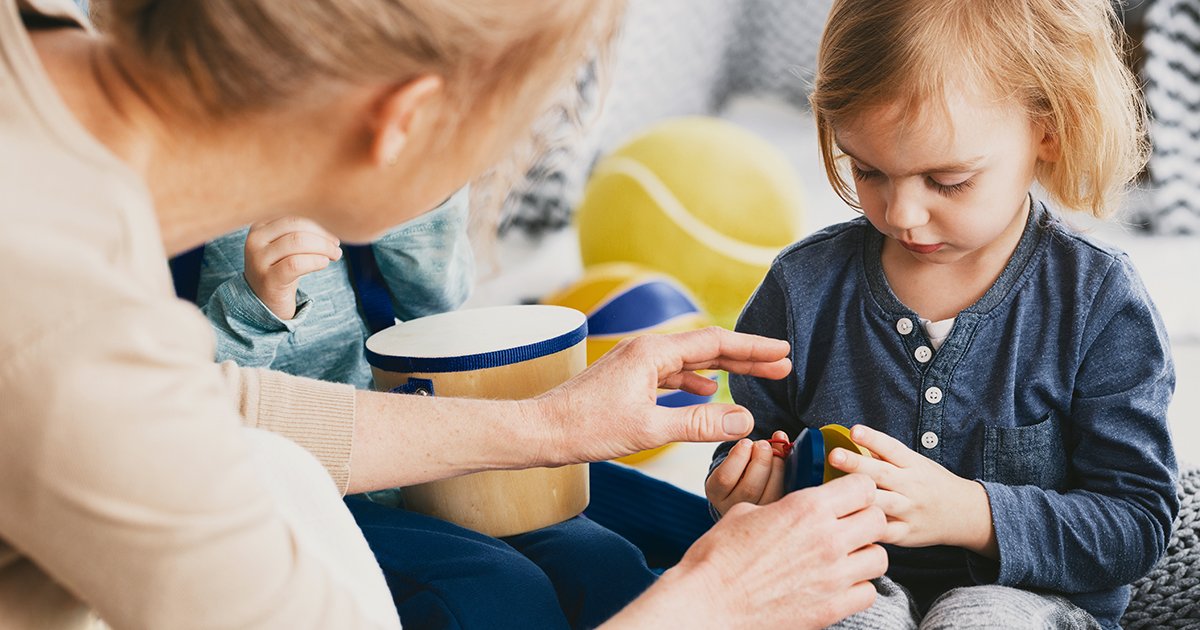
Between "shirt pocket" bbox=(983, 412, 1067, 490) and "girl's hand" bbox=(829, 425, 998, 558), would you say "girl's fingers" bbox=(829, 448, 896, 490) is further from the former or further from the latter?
"shirt pocket" bbox=(983, 412, 1067, 490)

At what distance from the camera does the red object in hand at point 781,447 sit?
3.38ft

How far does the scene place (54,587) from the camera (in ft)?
2.29

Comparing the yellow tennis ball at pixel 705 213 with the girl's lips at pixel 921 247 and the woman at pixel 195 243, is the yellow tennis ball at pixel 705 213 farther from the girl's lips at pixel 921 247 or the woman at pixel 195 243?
the woman at pixel 195 243

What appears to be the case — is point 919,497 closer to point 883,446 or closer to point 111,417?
point 883,446

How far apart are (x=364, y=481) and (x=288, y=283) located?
215 millimetres

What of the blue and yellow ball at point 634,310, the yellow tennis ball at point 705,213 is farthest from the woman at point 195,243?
the yellow tennis ball at point 705,213

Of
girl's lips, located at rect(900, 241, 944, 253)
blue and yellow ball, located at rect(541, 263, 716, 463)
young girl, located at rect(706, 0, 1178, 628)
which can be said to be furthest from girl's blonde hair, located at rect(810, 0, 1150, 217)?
blue and yellow ball, located at rect(541, 263, 716, 463)

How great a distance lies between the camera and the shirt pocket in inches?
40.4

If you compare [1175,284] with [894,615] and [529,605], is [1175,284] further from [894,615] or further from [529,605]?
[529,605]

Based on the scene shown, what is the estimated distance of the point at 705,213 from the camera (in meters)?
2.18

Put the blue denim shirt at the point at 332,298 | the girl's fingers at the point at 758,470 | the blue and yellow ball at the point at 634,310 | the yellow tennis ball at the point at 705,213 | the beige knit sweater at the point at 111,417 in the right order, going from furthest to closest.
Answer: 1. the yellow tennis ball at the point at 705,213
2. the blue and yellow ball at the point at 634,310
3. the blue denim shirt at the point at 332,298
4. the girl's fingers at the point at 758,470
5. the beige knit sweater at the point at 111,417

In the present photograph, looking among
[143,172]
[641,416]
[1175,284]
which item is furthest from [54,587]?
[1175,284]

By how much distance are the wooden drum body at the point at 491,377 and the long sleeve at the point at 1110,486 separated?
0.42 m

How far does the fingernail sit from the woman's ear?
41cm
